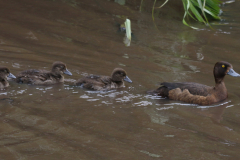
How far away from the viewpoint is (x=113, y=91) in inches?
271

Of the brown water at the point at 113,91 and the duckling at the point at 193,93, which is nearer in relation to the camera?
the brown water at the point at 113,91

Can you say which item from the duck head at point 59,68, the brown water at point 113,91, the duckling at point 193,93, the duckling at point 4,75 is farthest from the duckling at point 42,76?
the duckling at point 193,93

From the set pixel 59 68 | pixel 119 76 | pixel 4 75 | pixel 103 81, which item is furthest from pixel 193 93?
pixel 4 75

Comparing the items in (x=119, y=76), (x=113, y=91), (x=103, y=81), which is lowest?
(x=113, y=91)

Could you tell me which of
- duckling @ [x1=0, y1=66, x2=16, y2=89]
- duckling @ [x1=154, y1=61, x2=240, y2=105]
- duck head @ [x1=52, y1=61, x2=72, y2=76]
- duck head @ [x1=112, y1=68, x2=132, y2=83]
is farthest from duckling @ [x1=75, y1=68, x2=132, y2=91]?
duckling @ [x1=0, y1=66, x2=16, y2=89]

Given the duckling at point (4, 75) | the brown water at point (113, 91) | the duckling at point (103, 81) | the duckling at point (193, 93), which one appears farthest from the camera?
the duckling at point (103, 81)

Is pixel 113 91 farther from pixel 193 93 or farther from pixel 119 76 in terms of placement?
pixel 193 93

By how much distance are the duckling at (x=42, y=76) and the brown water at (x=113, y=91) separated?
179 mm

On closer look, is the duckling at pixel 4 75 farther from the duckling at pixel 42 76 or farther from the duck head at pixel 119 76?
the duck head at pixel 119 76

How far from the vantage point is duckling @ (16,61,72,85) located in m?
6.78

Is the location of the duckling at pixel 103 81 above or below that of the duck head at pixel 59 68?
below

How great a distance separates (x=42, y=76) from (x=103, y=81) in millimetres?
1195

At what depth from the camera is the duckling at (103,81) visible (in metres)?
6.78

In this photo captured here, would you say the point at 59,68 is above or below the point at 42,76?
above
